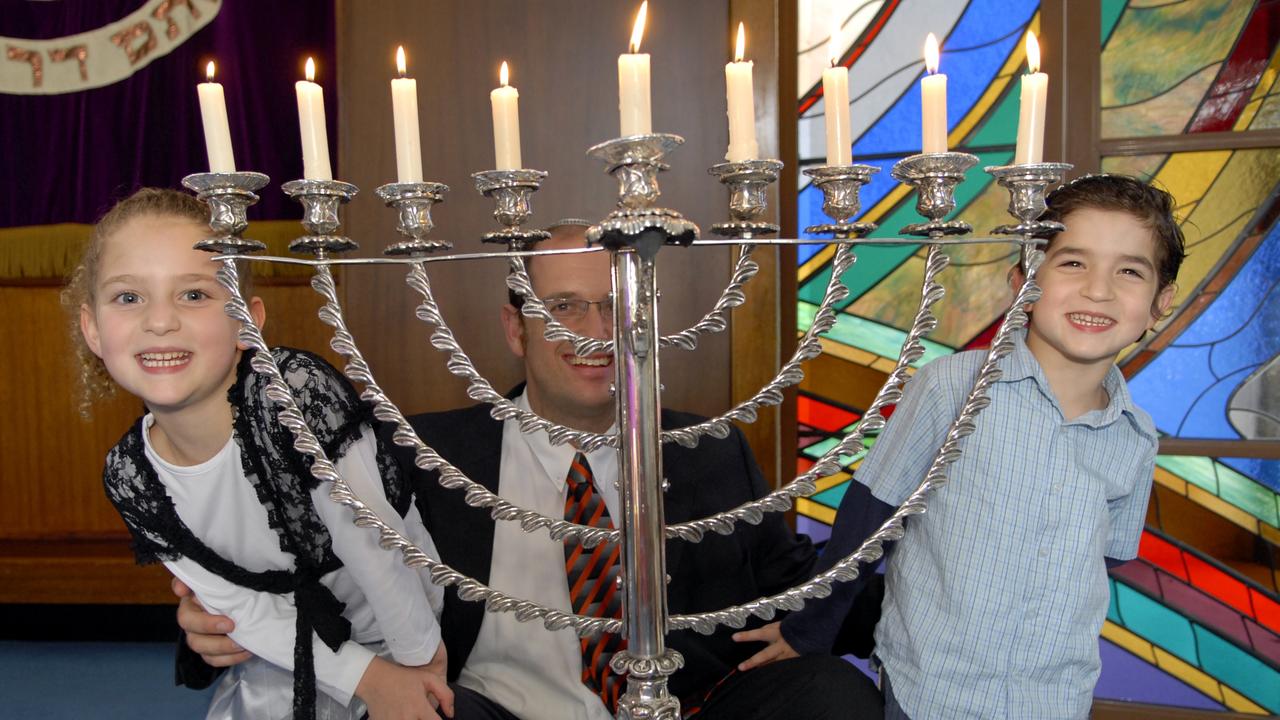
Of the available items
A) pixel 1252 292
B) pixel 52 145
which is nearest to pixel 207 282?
pixel 52 145

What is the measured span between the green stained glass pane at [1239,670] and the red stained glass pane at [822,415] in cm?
A: 87

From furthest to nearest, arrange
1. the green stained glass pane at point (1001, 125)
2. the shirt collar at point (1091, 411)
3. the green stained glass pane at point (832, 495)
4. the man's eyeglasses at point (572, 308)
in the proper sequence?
the green stained glass pane at point (832, 495), the green stained glass pane at point (1001, 125), the man's eyeglasses at point (572, 308), the shirt collar at point (1091, 411)

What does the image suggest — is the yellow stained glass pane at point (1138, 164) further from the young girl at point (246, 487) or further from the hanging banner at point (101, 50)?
the hanging banner at point (101, 50)

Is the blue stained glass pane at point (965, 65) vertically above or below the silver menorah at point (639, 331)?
above

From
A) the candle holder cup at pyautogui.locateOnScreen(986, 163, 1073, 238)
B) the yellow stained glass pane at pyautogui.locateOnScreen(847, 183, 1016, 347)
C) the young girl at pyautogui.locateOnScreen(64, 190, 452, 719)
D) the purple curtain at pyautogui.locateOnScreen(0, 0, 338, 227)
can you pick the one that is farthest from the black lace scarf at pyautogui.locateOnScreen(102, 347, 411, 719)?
the yellow stained glass pane at pyautogui.locateOnScreen(847, 183, 1016, 347)

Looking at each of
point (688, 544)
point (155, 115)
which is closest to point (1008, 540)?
point (688, 544)

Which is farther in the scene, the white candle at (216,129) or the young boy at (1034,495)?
the young boy at (1034,495)

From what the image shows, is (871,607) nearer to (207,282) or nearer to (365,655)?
(365,655)

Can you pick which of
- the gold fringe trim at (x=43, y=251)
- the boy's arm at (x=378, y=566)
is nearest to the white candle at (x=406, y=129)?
the boy's arm at (x=378, y=566)

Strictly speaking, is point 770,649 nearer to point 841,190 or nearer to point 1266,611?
point 841,190

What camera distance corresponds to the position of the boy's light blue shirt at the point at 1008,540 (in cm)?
112

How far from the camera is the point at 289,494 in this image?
112cm

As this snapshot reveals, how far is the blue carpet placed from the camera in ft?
6.42

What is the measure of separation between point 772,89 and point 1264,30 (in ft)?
3.40
